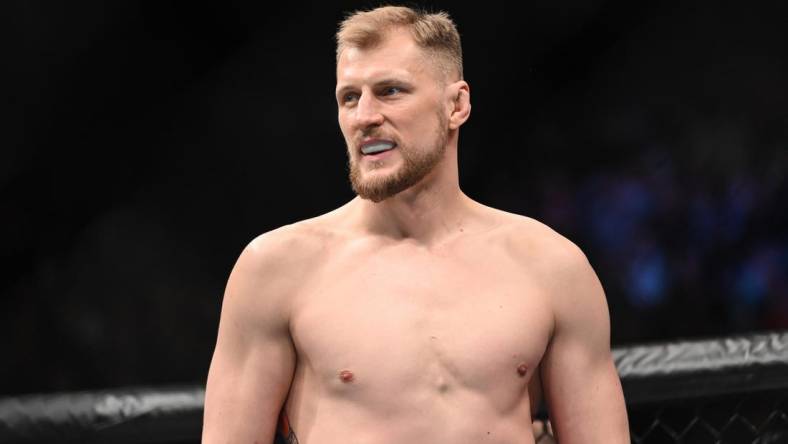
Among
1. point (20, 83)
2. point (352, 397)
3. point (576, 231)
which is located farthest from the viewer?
point (576, 231)

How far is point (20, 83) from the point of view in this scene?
203 centimetres

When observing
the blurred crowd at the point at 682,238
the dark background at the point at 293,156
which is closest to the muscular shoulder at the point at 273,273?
the dark background at the point at 293,156

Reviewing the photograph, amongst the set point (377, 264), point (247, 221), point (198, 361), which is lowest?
point (198, 361)

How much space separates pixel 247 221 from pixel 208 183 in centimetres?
11

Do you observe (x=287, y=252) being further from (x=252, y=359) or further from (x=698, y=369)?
(x=698, y=369)

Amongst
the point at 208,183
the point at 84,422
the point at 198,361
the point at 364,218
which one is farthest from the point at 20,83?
the point at 364,218

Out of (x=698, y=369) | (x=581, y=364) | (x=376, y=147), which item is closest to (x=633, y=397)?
(x=698, y=369)

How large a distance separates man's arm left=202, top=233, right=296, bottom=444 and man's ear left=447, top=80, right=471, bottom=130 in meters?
0.27

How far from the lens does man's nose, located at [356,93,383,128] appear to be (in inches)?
47.8

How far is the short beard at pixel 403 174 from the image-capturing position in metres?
1.23

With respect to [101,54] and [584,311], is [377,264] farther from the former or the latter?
[101,54]

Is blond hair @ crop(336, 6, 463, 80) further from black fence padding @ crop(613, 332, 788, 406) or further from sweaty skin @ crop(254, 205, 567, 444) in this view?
black fence padding @ crop(613, 332, 788, 406)

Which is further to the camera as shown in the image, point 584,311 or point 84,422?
point 84,422

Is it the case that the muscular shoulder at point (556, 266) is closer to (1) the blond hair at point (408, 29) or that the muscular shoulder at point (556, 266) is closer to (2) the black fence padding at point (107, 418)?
(1) the blond hair at point (408, 29)
